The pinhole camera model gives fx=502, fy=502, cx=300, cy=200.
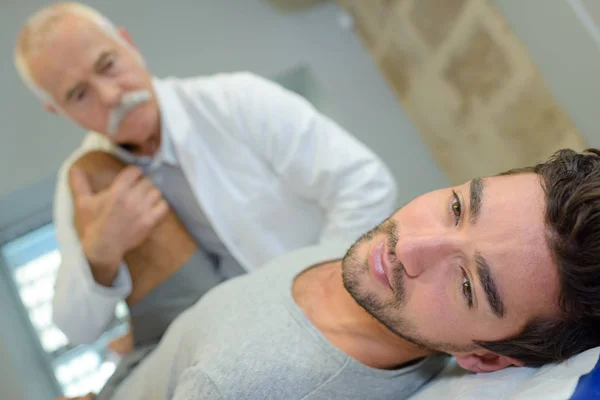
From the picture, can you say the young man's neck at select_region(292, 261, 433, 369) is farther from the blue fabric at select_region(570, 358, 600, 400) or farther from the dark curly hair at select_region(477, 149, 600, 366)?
the blue fabric at select_region(570, 358, 600, 400)

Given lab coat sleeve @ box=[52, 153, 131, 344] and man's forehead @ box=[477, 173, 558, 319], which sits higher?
lab coat sleeve @ box=[52, 153, 131, 344]

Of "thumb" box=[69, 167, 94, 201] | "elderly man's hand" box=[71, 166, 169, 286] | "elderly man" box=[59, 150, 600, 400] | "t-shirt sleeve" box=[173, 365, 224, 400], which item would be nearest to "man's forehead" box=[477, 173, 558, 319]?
"elderly man" box=[59, 150, 600, 400]

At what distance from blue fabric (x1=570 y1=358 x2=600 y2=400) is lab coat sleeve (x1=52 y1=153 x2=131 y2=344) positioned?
898 mm

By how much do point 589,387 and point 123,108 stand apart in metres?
1.00

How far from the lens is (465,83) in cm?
141

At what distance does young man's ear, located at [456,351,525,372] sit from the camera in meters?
0.79

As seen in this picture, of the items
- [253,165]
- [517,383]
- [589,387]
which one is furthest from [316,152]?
[589,387]

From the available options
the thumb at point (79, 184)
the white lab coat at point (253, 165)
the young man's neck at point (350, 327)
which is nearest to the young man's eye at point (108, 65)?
the white lab coat at point (253, 165)

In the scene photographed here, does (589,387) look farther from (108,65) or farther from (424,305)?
(108,65)

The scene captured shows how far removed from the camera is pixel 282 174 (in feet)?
4.10

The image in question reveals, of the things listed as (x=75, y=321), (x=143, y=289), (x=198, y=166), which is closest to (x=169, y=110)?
(x=198, y=166)

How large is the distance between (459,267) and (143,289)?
0.71 metres

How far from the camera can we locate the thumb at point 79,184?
1.12 m

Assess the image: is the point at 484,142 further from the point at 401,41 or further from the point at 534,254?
the point at 534,254
